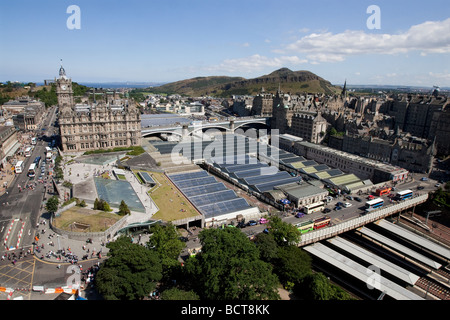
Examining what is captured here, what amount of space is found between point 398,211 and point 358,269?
91.2 feet

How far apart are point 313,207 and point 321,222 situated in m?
6.25

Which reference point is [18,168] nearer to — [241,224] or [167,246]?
[167,246]

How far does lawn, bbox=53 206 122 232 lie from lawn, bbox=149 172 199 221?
26.2ft

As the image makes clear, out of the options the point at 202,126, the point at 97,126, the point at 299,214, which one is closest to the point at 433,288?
the point at 299,214

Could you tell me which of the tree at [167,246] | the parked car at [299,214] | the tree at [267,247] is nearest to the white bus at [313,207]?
the parked car at [299,214]

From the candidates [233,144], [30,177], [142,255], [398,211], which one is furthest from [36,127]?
[398,211]

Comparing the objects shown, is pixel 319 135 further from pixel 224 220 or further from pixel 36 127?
pixel 36 127

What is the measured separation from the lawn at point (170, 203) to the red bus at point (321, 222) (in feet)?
75.0

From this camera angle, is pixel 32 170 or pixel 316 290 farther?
pixel 32 170

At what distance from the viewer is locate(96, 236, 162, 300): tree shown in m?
32.7

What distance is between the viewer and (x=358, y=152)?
10094 cm

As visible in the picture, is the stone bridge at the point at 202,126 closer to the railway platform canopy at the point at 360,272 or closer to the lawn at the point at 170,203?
the lawn at the point at 170,203

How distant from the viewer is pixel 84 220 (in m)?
50.2
